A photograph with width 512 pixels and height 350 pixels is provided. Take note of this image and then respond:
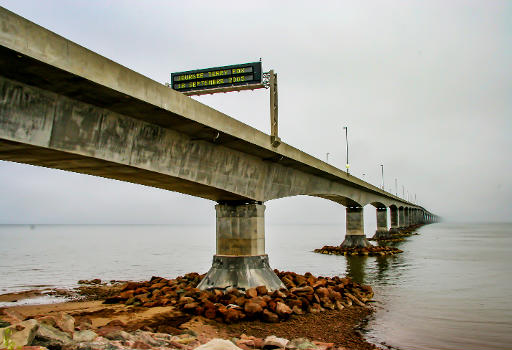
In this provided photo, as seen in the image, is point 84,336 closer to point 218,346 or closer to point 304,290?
point 218,346

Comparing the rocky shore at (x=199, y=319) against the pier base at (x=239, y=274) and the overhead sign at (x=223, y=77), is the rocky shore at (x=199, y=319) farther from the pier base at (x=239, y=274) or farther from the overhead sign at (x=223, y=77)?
the overhead sign at (x=223, y=77)

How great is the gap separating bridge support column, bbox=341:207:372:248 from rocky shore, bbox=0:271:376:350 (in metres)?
28.3

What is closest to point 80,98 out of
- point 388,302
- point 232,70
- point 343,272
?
point 232,70

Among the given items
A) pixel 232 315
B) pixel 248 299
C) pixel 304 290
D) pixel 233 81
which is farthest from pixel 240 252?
pixel 233 81

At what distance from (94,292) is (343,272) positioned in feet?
49.7

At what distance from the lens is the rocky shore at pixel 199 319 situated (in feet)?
27.6

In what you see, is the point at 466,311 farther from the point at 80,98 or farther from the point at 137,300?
the point at 80,98

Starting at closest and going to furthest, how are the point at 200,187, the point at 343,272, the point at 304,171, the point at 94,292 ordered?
the point at 200,187 < the point at 94,292 < the point at 304,171 < the point at 343,272

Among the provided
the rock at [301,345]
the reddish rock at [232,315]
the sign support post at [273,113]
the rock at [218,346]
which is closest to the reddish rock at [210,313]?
the reddish rock at [232,315]

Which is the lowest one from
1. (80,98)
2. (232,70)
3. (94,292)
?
(94,292)

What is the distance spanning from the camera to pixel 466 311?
15.5 meters

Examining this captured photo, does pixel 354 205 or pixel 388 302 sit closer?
pixel 388 302

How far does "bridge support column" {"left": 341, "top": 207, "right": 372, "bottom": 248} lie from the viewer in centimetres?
4628

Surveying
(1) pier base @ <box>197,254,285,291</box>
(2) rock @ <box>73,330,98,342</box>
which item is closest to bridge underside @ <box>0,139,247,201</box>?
(1) pier base @ <box>197,254,285,291</box>
